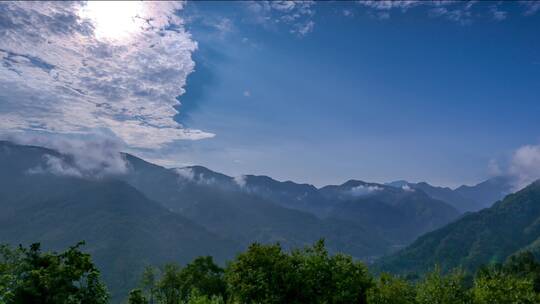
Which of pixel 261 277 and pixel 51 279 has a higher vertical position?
pixel 51 279

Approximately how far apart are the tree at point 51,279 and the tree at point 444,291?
160ft

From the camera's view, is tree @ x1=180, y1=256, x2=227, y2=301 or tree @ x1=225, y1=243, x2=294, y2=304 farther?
tree @ x1=180, y1=256, x2=227, y2=301

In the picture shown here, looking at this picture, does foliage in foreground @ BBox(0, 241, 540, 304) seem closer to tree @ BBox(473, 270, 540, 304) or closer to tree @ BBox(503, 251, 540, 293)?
tree @ BBox(473, 270, 540, 304)

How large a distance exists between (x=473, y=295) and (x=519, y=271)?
14779cm

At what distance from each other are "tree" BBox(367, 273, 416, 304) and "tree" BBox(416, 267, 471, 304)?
248 centimetres

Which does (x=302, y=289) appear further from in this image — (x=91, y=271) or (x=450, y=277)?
(x=91, y=271)

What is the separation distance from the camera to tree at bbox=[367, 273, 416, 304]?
59000 millimetres

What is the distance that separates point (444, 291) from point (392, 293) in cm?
798

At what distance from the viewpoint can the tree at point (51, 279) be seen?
1339 inches

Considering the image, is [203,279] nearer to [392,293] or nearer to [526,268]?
[392,293]

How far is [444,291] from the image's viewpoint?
58875 mm

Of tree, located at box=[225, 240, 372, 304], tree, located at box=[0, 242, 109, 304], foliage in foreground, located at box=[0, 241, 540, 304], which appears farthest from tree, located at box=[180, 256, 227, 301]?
tree, located at box=[0, 242, 109, 304]

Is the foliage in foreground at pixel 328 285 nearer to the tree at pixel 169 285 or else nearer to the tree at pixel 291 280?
the tree at pixel 291 280

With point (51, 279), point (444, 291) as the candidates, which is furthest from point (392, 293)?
point (51, 279)
